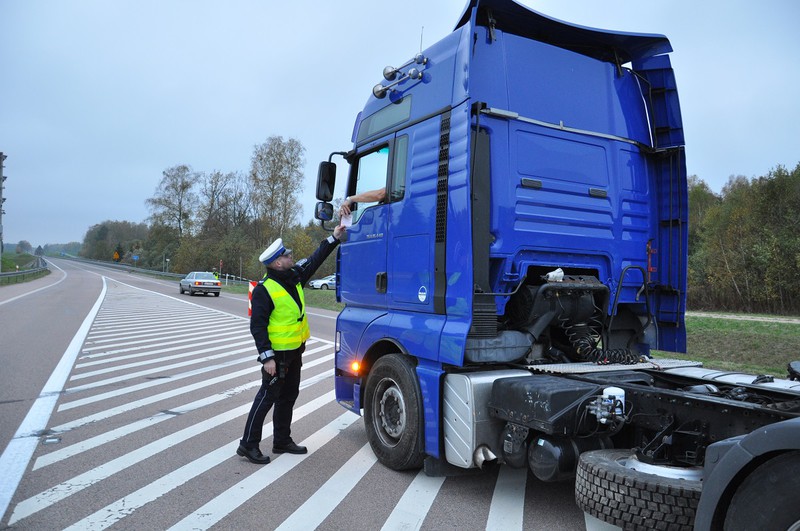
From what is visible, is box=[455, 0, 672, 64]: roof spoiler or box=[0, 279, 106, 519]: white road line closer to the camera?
box=[0, 279, 106, 519]: white road line

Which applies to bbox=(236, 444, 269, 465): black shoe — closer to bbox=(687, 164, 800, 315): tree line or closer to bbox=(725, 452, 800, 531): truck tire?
bbox=(725, 452, 800, 531): truck tire

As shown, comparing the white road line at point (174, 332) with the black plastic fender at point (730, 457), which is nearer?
the black plastic fender at point (730, 457)

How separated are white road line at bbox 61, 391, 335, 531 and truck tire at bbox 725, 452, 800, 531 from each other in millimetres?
3369

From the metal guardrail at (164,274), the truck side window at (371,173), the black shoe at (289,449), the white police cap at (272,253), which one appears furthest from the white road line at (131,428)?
the metal guardrail at (164,274)

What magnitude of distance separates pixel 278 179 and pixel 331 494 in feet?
161

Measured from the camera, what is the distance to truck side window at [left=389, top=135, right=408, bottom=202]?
4.69 m

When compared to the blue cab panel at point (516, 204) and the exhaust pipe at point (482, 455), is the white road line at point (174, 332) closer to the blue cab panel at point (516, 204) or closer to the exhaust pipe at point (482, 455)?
the blue cab panel at point (516, 204)

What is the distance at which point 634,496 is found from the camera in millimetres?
2727

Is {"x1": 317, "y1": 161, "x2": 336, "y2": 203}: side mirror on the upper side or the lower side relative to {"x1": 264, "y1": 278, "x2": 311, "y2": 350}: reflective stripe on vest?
upper

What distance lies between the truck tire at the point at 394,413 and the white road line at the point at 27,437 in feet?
8.32

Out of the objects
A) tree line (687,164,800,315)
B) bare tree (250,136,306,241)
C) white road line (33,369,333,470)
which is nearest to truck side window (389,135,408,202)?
white road line (33,369,333,470)

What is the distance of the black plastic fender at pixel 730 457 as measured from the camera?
6.86 ft

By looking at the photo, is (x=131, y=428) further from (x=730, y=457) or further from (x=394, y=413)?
(x=730, y=457)

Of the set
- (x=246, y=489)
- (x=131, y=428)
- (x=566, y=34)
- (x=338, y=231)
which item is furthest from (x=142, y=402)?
(x=566, y=34)
